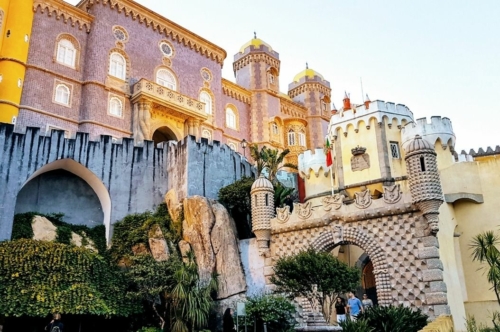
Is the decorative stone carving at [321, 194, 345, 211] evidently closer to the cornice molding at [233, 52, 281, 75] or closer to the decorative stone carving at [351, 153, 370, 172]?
the decorative stone carving at [351, 153, 370, 172]

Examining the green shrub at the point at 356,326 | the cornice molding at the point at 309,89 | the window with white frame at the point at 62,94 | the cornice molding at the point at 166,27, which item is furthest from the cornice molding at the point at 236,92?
the green shrub at the point at 356,326

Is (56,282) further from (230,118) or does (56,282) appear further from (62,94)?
(230,118)

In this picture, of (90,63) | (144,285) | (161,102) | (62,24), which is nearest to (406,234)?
(144,285)

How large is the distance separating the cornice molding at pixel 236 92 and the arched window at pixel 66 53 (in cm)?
1332

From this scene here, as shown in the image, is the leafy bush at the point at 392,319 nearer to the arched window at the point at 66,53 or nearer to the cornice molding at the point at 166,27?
the arched window at the point at 66,53

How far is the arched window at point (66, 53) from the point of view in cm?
2872

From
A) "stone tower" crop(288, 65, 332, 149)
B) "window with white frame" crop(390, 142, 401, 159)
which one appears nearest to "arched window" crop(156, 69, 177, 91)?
"stone tower" crop(288, 65, 332, 149)

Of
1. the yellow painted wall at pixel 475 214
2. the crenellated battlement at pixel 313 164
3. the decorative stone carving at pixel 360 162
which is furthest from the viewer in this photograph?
the crenellated battlement at pixel 313 164

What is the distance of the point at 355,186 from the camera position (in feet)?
84.2

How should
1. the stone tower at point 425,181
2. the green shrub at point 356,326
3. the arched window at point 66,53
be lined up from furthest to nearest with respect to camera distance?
the arched window at point 66,53, the stone tower at point 425,181, the green shrub at point 356,326

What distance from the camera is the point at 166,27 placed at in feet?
112

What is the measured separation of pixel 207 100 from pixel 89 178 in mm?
16314

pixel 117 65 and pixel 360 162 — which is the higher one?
pixel 117 65

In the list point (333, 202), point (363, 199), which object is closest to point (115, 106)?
point (333, 202)
